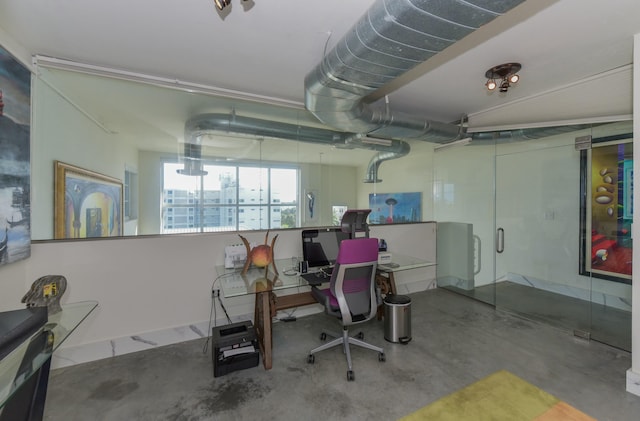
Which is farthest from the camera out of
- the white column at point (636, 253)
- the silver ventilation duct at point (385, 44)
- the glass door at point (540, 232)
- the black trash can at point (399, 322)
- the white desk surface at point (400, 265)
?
the glass door at point (540, 232)

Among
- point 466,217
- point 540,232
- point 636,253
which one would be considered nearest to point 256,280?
point 636,253

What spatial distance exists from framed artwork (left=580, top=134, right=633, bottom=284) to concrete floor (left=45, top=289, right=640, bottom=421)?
119 centimetres

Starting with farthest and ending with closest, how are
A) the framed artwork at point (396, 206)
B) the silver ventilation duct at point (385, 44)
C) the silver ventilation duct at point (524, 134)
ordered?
the framed artwork at point (396, 206), the silver ventilation duct at point (524, 134), the silver ventilation duct at point (385, 44)

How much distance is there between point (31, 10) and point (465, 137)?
15.7 feet

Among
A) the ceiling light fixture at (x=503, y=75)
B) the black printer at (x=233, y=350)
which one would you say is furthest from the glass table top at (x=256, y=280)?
the ceiling light fixture at (x=503, y=75)

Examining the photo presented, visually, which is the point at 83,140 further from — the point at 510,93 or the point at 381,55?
the point at 510,93

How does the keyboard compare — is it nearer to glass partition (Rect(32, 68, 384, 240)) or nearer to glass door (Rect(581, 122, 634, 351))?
glass partition (Rect(32, 68, 384, 240))

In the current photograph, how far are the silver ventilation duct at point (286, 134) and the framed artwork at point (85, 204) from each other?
0.94 m

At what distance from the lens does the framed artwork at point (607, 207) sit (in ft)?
10.2

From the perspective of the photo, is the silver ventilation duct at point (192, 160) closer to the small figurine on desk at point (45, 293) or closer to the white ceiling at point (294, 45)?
the white ceiling at point (294, 45)

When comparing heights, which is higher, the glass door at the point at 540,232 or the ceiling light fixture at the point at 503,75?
the ceiling light fixture at the point at 503,75

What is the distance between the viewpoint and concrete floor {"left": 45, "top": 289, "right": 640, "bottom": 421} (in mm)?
1902

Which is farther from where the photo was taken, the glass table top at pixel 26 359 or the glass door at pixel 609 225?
the glass door at pixel 609 225

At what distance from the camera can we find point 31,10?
184cm
